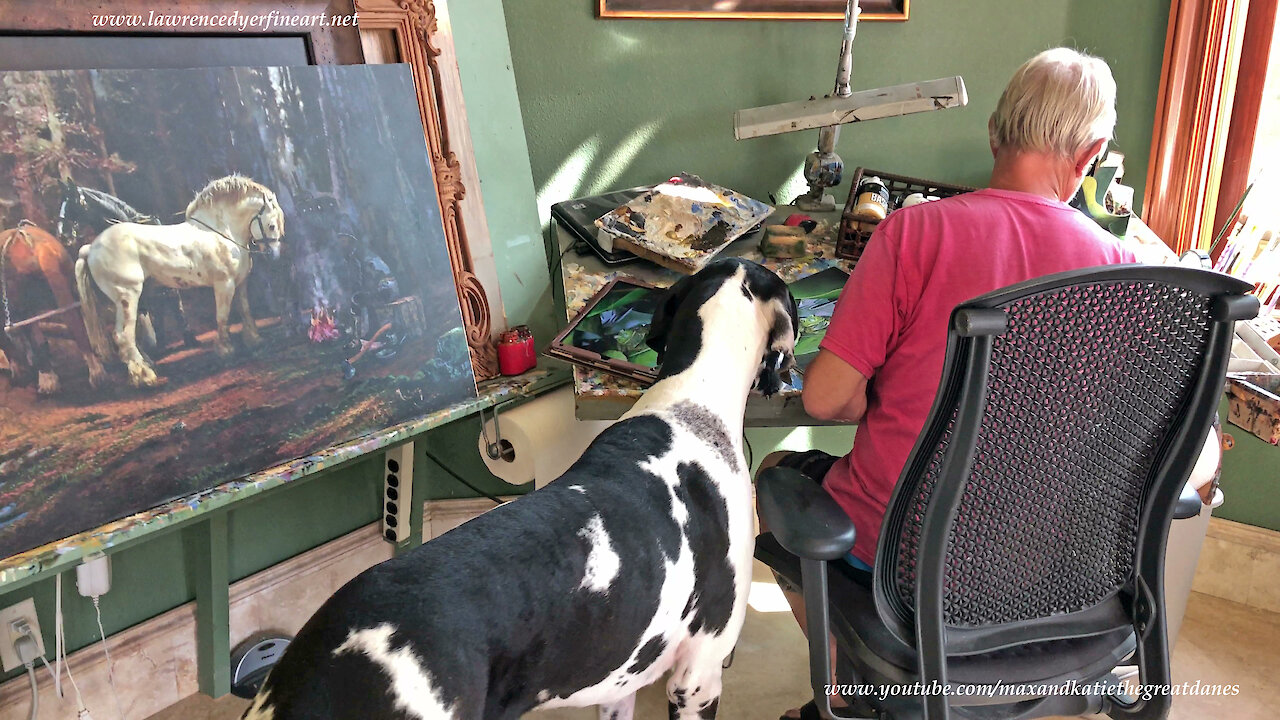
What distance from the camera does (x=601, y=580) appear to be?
3.60 ft

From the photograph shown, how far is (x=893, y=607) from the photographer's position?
1115 millimetres

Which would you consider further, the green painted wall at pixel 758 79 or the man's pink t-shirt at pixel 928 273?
the green painted wall at pixel 758 79

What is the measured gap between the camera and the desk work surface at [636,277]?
1571 mm

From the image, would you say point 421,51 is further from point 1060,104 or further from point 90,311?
point 1060,104

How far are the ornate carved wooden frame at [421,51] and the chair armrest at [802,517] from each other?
0.86 metres

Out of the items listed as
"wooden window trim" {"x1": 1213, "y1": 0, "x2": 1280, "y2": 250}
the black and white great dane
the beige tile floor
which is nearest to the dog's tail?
the black and white great dane

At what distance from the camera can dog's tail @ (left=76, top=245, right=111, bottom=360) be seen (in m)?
1.29

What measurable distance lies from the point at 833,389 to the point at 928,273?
23cm

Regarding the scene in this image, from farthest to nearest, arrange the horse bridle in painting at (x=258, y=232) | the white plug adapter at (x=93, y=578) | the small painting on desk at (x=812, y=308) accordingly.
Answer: the white plug adapter at (x=93, y=578), the small painting on desk at (x=812, y=308), the horse bridle in painting at (x=258, y=232)

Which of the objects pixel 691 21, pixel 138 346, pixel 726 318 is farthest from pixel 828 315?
pixel 138 346

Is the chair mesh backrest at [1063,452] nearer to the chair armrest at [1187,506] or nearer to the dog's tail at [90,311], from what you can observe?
the chair armrest at [1187,506]

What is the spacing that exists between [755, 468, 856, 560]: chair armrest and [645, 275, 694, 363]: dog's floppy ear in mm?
409

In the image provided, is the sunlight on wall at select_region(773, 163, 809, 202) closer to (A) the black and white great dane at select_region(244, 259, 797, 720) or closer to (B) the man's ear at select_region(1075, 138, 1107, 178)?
(A) the black and white great dane at select_region(244, 259, 797, 720)

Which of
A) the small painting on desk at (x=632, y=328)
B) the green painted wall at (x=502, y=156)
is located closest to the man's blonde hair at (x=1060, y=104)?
the small painting on desk at (x=632, y=328)
